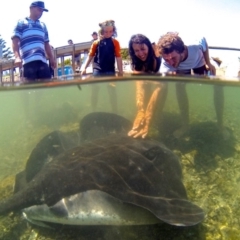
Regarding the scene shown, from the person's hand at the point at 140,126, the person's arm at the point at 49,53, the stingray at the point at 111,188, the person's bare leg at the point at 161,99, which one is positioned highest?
the person's arm at the point at 49,53

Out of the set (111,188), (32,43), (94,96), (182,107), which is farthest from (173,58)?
(94,96)

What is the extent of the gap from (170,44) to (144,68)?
1.32 m

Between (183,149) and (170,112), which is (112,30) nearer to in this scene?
(170,112)

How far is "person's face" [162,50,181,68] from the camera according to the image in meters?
7.31

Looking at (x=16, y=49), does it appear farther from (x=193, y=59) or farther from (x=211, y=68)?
(x=211, y=68)

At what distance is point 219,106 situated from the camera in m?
10.0

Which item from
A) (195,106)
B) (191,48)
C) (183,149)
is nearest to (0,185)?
(183,149)

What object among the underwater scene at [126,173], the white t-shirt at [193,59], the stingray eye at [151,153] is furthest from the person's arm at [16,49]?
the stingray eye at [151,153]

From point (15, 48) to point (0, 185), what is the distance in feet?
12.1

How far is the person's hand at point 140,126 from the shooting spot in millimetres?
7597

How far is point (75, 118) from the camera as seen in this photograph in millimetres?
10227

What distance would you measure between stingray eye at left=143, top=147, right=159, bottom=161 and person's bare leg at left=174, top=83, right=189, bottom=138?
2080 millimetres

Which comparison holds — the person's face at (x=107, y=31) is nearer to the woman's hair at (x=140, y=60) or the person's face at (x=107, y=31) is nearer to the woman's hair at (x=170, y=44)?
the woman's hair at (x=140, y=60)

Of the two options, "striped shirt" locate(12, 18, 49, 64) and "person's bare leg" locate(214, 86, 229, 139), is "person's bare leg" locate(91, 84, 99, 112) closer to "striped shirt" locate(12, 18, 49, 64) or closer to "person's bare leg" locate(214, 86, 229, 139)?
"striped shirt" locate(12, 18, 49, 64)
